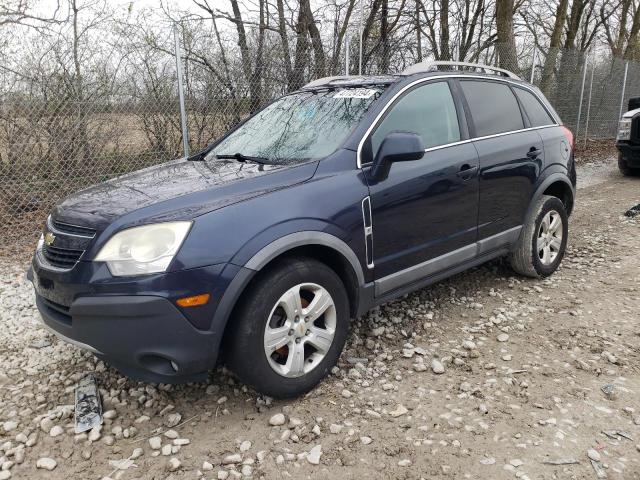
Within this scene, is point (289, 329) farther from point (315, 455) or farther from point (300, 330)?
point (315, 455)

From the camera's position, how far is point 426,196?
10.6ft

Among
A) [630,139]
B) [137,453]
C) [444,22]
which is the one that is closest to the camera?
[137,453]

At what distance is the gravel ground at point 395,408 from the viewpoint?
7.52 feet

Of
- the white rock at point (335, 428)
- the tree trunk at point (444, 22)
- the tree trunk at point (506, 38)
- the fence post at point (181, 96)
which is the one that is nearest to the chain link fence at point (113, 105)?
the fence post at point (181, 96)

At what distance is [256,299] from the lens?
96.7 inches

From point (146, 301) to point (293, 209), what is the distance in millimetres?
848

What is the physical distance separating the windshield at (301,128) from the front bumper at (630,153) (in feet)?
26.2

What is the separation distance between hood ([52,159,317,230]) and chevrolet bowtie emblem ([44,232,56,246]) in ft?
0.31

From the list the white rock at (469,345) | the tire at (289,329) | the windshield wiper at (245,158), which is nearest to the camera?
the tire at (289,329)

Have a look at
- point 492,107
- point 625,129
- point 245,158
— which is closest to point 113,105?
point 245,158

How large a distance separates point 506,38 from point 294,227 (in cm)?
1114

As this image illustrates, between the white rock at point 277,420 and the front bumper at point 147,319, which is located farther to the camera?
the white rock at point 277,420

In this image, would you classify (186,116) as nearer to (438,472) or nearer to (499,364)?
(499,364)

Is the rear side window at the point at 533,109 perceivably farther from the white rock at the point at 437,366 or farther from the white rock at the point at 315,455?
the white rock at the point at 315,455
